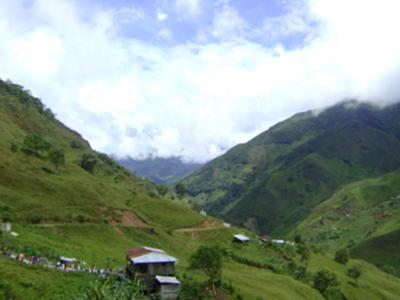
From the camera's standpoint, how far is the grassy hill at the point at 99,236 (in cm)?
6309

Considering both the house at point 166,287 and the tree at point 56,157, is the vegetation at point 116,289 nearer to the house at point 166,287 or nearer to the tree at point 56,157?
the house at point 166,287

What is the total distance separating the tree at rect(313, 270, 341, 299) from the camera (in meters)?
101

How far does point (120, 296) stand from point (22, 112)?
163 meters

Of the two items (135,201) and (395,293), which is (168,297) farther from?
(395,293)

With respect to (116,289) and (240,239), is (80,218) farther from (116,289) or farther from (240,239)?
(240,239)

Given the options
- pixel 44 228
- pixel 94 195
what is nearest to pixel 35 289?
pixel 44 228

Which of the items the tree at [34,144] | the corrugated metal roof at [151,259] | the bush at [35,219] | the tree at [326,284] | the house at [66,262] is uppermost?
Result: the tree at [34,144]

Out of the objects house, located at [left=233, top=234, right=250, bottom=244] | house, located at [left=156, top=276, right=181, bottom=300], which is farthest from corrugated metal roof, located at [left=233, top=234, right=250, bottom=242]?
house, located at [left=156, top=276, right=181, bottom=300]

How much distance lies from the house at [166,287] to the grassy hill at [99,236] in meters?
8.86

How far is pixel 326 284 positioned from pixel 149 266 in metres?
54.7

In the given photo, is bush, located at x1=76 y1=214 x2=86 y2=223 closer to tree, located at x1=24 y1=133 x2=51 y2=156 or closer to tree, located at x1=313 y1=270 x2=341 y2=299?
tree, located at x1=24 y1=133 x2=51 y2=156

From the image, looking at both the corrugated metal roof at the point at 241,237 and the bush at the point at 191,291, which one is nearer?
the bush at the point at 191,291

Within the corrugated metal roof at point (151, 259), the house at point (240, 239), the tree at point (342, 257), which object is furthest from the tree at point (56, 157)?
the tree at point (342, 257)

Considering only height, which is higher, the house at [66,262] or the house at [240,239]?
the house at [240,239]
